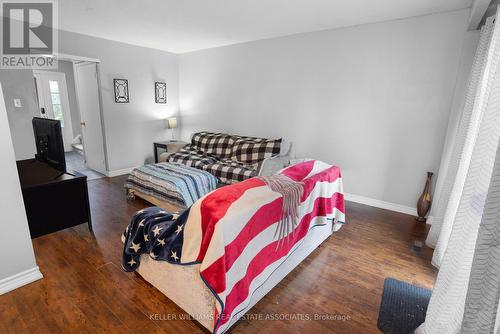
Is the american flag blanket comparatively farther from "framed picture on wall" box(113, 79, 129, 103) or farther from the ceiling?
"framed picture on wall" box(113, 79, 129, 103)

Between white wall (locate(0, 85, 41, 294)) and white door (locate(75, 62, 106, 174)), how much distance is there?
2.90 meters

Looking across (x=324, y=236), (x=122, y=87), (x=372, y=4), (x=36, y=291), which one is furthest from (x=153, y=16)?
(x=324, y=236)

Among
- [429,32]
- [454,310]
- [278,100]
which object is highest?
[429,32]

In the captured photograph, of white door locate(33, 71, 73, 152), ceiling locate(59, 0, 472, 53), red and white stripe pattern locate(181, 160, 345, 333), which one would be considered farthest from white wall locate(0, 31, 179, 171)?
red and white stripe pattern locate(181, 160, 345, 333)

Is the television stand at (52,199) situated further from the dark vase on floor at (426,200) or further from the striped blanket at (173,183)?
the dark vase on floor at (426,200)

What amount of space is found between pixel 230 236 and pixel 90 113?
4509 mm

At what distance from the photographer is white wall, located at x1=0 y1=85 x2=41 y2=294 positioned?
167 cm

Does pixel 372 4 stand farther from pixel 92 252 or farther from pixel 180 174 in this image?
Result: pixel 92 252

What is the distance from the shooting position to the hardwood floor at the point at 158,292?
1.55m

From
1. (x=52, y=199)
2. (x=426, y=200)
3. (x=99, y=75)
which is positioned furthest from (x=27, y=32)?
(x=426, y=200)

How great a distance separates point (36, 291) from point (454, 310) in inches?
103

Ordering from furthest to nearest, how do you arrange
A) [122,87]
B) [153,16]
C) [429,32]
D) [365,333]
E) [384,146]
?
[122,87] < [384,146] < [153,16] < [429,32] < [365,333]

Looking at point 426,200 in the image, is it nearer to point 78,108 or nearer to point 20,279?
point 20,279

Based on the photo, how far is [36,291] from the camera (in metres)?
1.79
